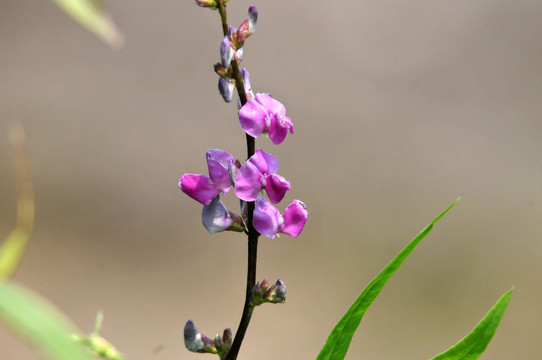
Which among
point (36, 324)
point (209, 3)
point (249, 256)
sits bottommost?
point (36, 324)

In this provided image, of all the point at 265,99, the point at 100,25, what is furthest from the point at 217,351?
the point at 100,25

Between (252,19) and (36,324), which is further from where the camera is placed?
(252,19)

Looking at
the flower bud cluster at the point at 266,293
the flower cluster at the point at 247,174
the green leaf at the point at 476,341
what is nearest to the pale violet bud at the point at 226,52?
the flower cluster at the point at 247,174

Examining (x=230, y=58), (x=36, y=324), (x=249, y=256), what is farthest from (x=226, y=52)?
(x=36, y=324)

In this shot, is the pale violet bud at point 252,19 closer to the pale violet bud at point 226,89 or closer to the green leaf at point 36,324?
the pale violet bud at point 226,89

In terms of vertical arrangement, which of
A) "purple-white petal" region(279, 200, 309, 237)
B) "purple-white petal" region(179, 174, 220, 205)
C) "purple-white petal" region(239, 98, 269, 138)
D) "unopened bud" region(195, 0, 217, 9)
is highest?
"unopened bud" region(195, 0, 217, 9)

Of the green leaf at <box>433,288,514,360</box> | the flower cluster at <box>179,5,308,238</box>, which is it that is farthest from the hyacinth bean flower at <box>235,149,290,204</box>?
the green leaf at <box>433,288,514,360</box>

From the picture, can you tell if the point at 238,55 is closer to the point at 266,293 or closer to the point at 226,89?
the point at 226,89

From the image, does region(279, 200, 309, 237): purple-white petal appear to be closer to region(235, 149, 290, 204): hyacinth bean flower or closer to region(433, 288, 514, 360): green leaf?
region(235, 149, 290, 204): hyacinth bean flower
